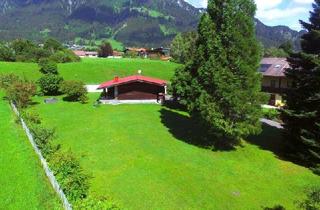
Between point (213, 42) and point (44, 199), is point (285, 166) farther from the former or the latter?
point (44, 199)

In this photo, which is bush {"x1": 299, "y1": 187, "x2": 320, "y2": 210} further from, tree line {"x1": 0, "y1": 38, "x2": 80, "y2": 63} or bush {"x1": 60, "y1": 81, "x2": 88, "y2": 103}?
tree line {"x1": 0, "y1": 38, "x2": 80, "y2": 63}

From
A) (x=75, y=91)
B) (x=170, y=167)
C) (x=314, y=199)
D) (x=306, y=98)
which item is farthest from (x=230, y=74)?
(x=75, y=91)

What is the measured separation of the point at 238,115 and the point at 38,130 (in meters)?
16.9

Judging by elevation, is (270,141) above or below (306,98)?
below

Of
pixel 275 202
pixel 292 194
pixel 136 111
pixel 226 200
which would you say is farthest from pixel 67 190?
pixel 136 111

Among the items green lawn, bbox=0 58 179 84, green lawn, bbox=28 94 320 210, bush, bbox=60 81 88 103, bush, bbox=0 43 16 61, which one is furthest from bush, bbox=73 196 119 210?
bush, bbox=0 43 16 61

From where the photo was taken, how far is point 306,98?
117 feet

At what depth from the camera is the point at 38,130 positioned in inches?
1259

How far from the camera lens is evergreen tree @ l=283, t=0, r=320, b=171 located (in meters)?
34.6

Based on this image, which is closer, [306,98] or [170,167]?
[170,167]

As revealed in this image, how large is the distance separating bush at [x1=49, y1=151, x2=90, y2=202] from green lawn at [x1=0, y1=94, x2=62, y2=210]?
0.75 meters

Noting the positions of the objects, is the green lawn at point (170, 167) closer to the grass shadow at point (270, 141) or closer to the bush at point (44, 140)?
the grass shadow at point (270, 141)

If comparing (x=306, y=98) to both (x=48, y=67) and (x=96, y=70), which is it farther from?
(x=96, y=70)

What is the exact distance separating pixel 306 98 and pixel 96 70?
200ft
